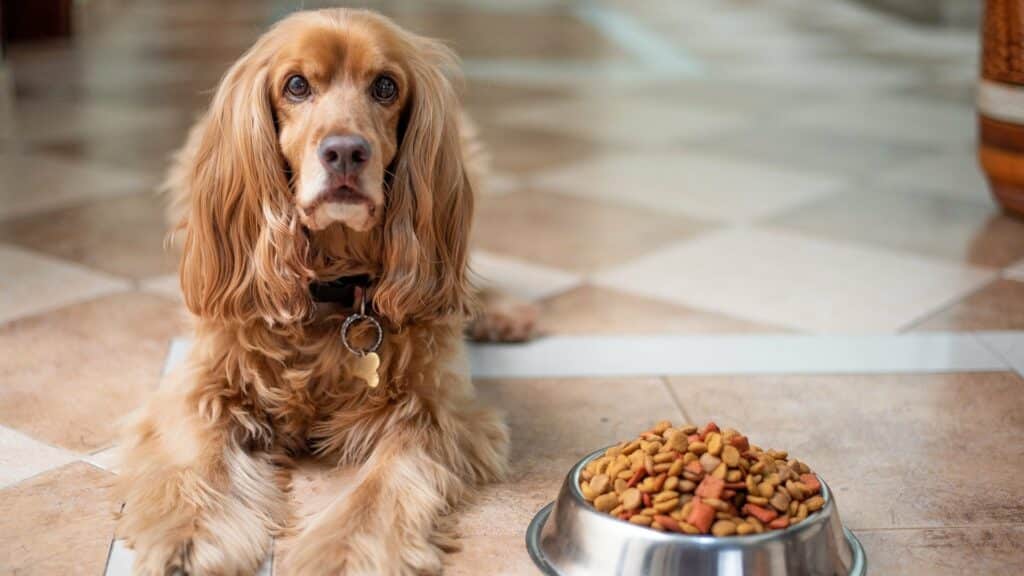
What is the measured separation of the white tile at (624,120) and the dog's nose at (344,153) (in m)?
4.36

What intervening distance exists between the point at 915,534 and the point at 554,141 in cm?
441

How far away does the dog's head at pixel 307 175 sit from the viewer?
255 cm

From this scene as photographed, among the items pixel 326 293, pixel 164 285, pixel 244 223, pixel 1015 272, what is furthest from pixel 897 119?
pixel 244 223

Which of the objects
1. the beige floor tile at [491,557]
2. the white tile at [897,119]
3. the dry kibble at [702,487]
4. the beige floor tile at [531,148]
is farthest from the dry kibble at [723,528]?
the white tile at [897,119]

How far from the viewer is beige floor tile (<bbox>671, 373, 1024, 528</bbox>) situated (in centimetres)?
265

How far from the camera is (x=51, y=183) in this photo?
17.9 ft

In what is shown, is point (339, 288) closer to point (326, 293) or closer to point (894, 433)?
point (326, 293)

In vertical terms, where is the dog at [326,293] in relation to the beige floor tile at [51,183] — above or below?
above

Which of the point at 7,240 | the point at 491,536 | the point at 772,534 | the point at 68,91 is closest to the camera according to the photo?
the point at 772,534

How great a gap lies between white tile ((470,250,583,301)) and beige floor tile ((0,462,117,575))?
1654mm

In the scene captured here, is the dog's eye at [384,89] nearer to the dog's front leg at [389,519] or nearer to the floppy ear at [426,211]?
the floppy ear at [426,211]

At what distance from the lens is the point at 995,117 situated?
4.93 meters

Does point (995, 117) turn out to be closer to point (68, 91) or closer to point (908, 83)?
point (908, 83)

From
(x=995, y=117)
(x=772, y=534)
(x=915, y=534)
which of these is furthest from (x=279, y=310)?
(x=995, y=117)
